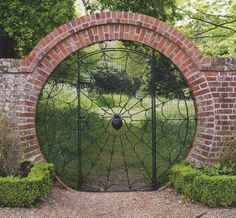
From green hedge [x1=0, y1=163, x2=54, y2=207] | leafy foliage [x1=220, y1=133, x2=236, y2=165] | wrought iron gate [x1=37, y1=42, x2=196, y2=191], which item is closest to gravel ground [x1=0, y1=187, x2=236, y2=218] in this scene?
green hedge [x1=0, y1=163, x2=54, y2=207]

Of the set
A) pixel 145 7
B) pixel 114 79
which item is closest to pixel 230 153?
pixel 114 79

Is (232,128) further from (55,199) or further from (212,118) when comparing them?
(55,199)

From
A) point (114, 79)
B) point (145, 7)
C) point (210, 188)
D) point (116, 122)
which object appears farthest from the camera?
point (145, 7)

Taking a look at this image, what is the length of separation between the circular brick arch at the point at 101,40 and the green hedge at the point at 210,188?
85 cm

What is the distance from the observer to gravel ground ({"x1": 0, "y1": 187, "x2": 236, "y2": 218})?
19.2 ft

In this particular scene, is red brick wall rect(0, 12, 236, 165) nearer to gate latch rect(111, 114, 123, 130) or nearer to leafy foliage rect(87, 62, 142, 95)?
leafy foliage rect(87, 62, 142, 95)

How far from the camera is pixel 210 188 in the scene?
5.96 meters

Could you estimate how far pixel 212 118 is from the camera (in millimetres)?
6910

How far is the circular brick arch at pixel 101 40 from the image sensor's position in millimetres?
6746

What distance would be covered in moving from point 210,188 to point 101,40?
2.80 meters

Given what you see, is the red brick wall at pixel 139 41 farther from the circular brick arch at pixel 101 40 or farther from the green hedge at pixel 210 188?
the green hedge at pixel 210 188

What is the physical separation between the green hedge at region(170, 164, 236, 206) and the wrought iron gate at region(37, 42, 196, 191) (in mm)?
992

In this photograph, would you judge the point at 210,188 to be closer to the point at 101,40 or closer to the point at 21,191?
the point at 21,191

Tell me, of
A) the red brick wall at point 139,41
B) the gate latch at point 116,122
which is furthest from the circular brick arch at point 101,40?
the gate latch at point 116,122
